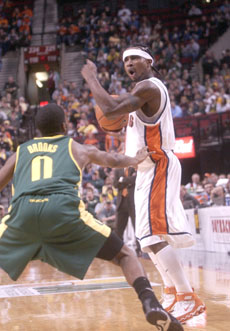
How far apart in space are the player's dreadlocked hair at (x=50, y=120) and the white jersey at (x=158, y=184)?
803 mm

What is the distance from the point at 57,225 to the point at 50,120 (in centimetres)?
67

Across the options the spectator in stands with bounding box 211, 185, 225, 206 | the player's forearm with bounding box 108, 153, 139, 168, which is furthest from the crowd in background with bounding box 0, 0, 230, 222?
the player's forearm with bounding box 108, 153, 139, 168

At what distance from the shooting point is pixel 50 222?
2.99 metres

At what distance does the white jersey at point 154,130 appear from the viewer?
12.7 feet

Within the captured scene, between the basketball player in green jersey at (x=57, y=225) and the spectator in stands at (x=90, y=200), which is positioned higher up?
the spectator in stands at (x=90, y=200)

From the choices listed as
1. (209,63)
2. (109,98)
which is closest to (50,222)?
(109,98)

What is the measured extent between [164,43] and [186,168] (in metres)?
6.28

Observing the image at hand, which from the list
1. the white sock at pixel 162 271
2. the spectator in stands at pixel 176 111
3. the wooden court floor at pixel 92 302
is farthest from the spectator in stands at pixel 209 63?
the white sock at pixel 162 271

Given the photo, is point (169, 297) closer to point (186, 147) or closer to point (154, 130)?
point (154, 130)

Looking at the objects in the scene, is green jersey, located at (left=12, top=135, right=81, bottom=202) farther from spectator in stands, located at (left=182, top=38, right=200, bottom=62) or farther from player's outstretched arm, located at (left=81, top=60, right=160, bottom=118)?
spectator in stands, located at (left=182, top=38, right=200, bottom=62)

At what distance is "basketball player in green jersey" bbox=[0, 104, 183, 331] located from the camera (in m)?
3.00

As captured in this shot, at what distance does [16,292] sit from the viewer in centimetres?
→ 532

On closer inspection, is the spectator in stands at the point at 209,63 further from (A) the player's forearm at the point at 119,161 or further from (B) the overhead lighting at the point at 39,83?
(A) the player's forearm at the point at 119,161

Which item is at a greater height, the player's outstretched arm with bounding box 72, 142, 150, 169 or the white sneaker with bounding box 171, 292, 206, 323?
the player's outstretched arm with bounding box 72, 142, 150, 169
